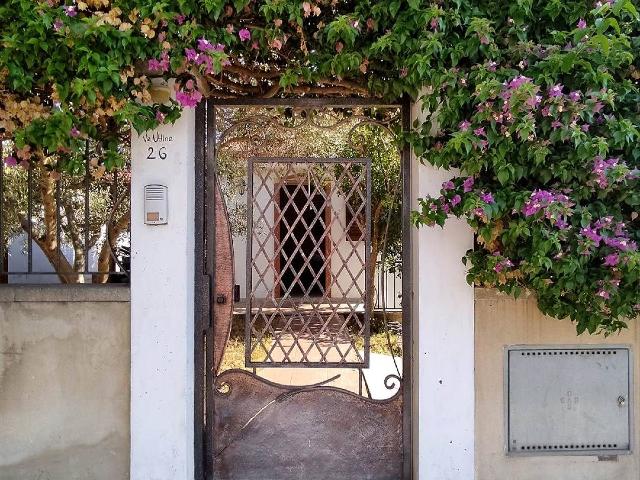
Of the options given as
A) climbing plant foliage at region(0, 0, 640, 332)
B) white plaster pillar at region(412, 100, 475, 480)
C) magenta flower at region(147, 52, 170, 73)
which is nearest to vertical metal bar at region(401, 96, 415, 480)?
white plaster pillar at region(412, 100, 475, 480)

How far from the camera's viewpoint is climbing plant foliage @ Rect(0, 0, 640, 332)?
10.4 ft

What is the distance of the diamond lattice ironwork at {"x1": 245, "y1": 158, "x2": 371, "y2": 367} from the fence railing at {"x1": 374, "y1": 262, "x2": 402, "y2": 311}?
A: 10 centimetres

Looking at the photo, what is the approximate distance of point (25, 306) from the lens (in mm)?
3762

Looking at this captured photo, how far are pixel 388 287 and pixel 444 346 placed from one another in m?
0.56

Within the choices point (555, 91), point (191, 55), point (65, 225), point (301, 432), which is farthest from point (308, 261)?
point (555, 91)

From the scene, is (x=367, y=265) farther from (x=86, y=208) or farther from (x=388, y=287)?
(x=86, y=208)

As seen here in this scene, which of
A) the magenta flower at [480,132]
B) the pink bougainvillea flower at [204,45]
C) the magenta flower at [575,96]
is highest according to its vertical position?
the pink bougainvillea flower at [204,45]

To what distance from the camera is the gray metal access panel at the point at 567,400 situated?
3807 millimetres

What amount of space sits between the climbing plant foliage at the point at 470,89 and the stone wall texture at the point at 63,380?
949mm

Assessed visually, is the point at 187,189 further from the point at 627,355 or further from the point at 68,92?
the point at 627,355

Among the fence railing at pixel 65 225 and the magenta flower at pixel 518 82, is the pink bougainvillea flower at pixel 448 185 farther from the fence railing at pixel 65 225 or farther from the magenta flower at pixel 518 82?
the fence railing at pixel 65 225

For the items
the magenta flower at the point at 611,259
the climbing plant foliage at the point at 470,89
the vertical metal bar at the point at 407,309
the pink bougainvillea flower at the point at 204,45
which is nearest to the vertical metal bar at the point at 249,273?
the climbing plant foliage at the point at 470,89

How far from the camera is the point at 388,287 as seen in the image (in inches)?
159

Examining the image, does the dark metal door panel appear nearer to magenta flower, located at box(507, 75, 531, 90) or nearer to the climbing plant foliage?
the climbing plant foliage
